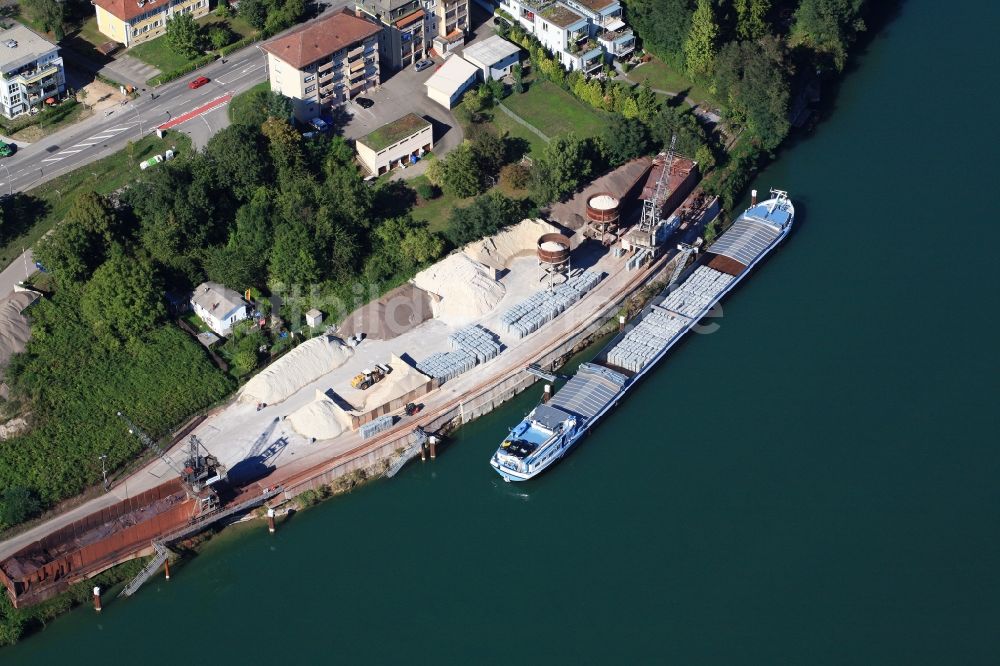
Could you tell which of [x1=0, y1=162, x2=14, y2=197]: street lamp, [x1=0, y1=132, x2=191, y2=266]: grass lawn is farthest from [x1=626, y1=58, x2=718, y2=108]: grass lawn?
[x1=0, y1=162, x2=14, y2=197]: street lamp

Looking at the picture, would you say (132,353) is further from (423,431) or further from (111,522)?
(423,431)

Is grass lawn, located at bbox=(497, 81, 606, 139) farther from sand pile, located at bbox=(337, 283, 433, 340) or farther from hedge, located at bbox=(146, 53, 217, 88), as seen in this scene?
hedge, located at bbox=(146, 53, 217, 88)

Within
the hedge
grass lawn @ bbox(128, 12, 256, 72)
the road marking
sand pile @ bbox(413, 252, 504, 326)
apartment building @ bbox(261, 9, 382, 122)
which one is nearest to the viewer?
sand pile @ bbox(413, 252, 504, 326)

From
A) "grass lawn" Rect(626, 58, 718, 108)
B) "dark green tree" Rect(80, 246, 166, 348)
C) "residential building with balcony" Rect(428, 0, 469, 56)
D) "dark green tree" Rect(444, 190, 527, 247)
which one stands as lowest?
"dark green tree" Rect(80, 246, 166, 348)

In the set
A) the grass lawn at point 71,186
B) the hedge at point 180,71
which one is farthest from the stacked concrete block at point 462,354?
the hedge at point 180,71

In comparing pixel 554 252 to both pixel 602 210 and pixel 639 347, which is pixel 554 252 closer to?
pixel 602 210

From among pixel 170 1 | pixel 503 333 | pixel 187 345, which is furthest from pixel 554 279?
pixel 170 1

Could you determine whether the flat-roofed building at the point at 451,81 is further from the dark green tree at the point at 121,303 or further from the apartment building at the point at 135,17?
the dark green tree at the point at 121,303
